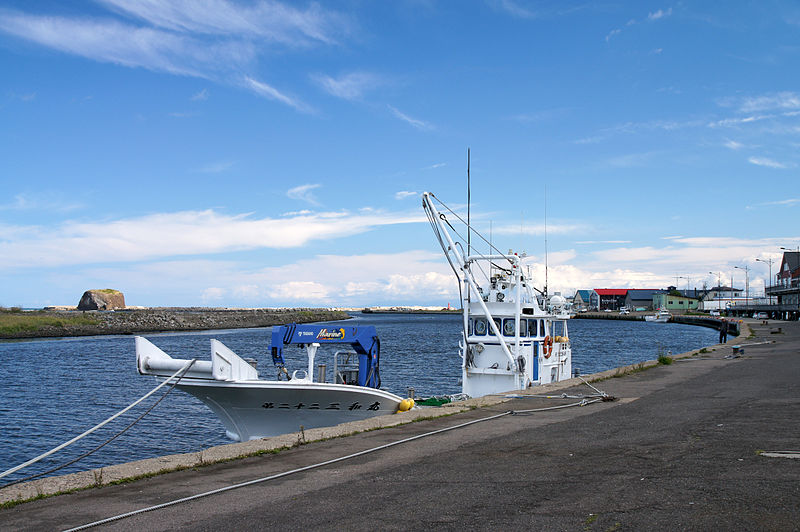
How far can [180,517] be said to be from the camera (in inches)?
269

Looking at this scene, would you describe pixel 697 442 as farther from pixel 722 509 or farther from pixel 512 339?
pixel 512 339

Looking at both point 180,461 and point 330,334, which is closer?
point 180,461

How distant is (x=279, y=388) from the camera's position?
15.8m

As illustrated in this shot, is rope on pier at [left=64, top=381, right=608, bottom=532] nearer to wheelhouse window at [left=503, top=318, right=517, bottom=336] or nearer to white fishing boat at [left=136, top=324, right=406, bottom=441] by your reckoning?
white fishing boat at [left=136, top=324, right=406, bottom=441]

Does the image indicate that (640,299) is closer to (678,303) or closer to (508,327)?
(678,303)

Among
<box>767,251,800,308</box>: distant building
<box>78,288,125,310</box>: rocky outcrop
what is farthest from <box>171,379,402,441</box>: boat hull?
<box>78,288,125,310</box>: rocky outcrop

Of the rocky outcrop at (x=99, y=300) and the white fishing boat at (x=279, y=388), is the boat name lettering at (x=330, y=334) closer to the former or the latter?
the white fishing boat at (x=279, y=388)

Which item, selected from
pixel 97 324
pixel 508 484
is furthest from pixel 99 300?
pixel 508 484

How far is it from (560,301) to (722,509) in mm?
17776

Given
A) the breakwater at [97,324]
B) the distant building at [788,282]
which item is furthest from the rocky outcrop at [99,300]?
the distant building at [788,282]

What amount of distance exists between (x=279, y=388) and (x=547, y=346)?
11.3 m

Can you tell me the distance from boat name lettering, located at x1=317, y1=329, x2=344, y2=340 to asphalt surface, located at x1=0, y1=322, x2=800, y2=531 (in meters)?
4.86

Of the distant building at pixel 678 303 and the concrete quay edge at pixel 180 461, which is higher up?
the distant building at pixel 678 303

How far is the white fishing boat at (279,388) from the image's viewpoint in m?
14.9
